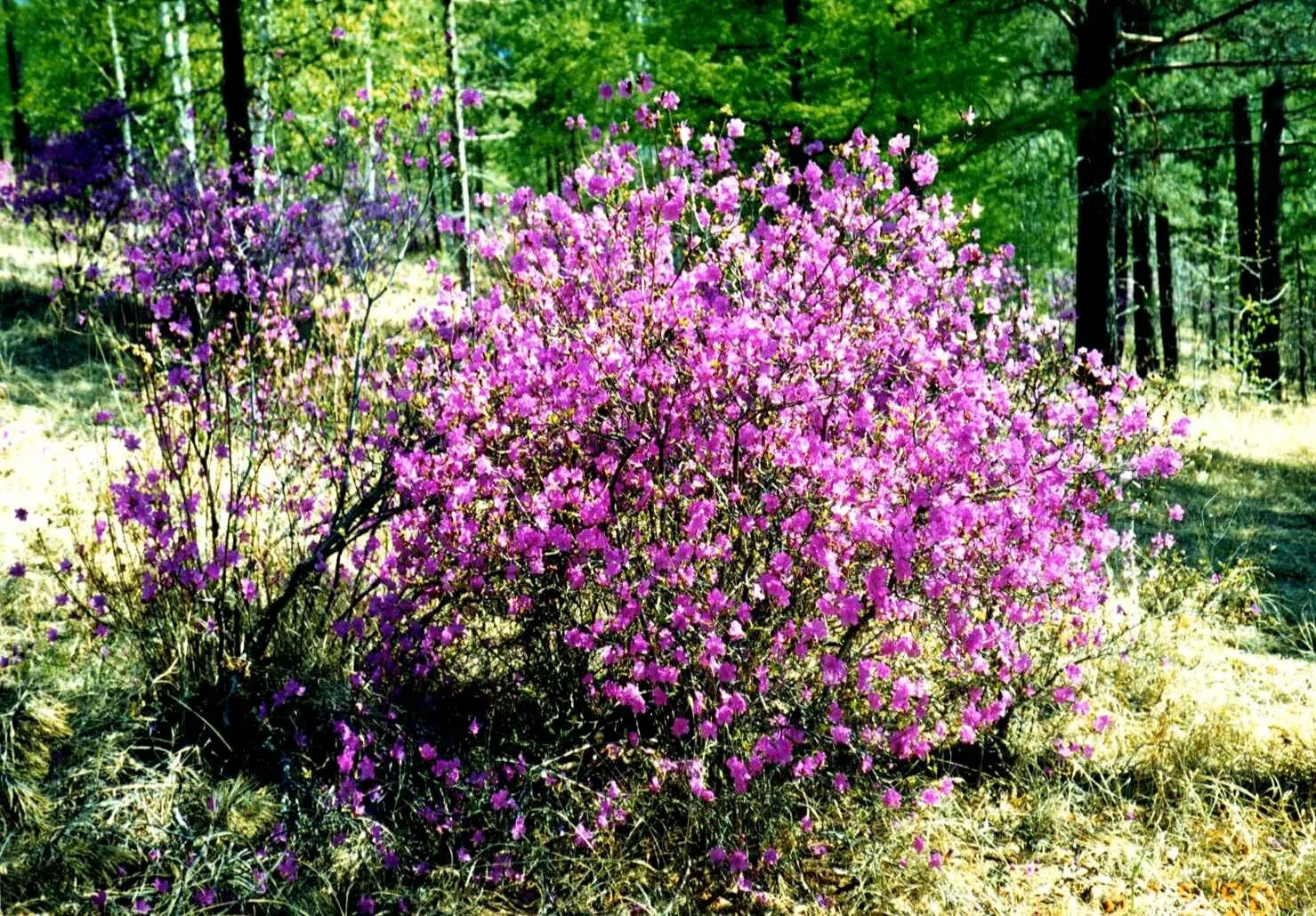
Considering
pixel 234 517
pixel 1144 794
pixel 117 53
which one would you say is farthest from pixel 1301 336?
pixel 117 53

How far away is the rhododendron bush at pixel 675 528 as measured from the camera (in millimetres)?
3100

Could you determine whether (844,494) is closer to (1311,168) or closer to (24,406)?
(24,406)

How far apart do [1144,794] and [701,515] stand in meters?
2.44

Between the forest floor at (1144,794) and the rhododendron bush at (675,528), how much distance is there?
0.28m

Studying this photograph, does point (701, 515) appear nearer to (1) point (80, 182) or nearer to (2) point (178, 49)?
(1) point (80, 182)

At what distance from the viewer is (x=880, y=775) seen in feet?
12.7

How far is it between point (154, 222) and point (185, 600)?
4.62 m

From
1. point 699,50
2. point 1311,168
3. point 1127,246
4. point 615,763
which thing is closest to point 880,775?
point 615,763

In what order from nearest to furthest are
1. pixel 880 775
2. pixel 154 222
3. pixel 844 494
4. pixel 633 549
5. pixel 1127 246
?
1. pixel 844 494
2. pixel 633 549
3. pixel 880 775
4. pixel 154 222
5. pixel 1127 246

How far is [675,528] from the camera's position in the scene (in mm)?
3354

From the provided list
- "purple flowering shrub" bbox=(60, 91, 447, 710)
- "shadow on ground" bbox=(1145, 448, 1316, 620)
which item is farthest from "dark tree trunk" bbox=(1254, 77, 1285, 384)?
"purple flowering shrub" bbox=(60, 91, 447, 710)

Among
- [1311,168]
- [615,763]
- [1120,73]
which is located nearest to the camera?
[615,763]

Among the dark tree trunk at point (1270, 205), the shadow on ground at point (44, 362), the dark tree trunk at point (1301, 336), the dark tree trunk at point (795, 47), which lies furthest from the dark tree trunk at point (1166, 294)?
the shadow on ground at point (44, 362)

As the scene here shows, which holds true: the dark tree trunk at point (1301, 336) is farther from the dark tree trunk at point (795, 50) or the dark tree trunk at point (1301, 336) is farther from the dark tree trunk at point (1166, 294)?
the dark tree trunk at point (795, 50)
